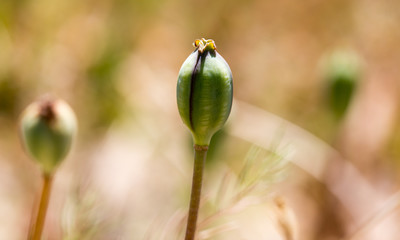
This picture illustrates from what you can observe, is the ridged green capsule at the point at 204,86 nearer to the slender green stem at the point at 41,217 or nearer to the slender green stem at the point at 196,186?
the slender green stem at the point at 196,186

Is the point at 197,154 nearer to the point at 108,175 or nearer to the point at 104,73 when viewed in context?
the point at 108,175

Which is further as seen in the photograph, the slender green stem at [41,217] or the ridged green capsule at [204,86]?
the slender green stem at [41,217]

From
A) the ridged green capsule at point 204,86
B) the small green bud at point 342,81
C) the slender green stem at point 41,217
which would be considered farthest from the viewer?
the small green bud at point 342,81

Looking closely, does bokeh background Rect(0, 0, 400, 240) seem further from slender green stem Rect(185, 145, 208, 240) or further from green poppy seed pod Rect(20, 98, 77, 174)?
slender green stem Rect(185, 145, 208, 240)

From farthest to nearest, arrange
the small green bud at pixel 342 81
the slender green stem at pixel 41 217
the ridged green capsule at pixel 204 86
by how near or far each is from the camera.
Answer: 1. the small green bud at pixel 342 81
2. the slender green stem at pixel 41 217
3. the ridged green capsule at pixel 204 86

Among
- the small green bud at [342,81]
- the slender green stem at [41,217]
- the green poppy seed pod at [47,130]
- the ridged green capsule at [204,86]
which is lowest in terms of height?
A: the slender green stem at [41,217]

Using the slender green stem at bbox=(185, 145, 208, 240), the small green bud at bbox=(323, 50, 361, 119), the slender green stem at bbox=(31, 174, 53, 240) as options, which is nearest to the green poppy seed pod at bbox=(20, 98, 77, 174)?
the slender green stem at bbox=(31, 174, 53, 240)

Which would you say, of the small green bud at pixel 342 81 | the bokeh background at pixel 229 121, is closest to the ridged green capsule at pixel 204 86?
the bokeh background at pixel 229 121

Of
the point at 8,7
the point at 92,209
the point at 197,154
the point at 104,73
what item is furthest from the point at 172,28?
the point at 197,154
